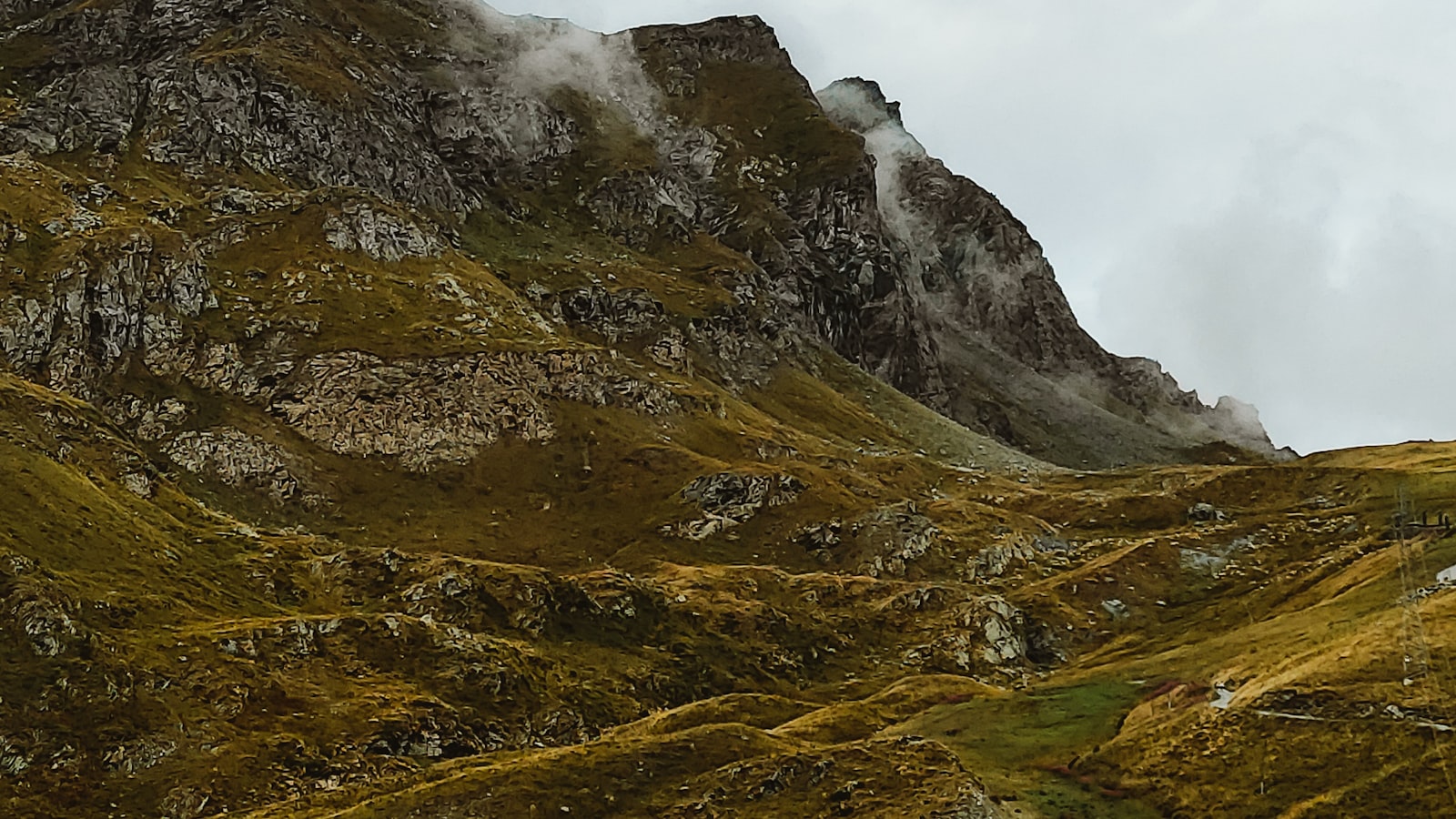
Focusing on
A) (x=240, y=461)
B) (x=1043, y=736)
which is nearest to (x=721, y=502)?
(x=240, y=461)

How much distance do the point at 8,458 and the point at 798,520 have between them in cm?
11872

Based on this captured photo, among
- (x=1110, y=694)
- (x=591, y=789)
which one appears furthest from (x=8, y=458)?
Answer: (x=1110, y=694)

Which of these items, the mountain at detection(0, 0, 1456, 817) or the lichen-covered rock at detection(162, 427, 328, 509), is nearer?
the mountain at detection(0, 0, 1456, 817)

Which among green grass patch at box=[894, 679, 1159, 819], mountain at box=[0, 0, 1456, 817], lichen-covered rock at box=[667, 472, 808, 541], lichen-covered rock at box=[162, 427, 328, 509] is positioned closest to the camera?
green grass patch at box=[894, 679, 1159, 819]

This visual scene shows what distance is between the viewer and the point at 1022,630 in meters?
150

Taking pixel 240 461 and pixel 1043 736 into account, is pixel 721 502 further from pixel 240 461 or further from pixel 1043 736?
pixel 1043 736

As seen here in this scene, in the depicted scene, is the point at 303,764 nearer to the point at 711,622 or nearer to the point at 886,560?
the point at 711,622

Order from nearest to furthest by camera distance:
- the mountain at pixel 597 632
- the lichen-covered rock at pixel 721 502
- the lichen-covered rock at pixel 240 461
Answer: the mountain at pixel 597 632, the lichen-covered rock at pixel 240 461, the lichen-covered rock at pixel 721 502

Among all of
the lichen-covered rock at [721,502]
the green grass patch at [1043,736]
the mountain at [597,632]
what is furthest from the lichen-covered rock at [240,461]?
the green grass patch at [1043,736]

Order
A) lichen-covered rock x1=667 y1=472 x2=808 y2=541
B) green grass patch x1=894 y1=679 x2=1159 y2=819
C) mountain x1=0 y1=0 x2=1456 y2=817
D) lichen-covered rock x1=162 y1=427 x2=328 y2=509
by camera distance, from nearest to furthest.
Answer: green grass patch x1=894 y1=679 x2=1159 y2=819 → mountain x1=0 y1=0 x2=1456 y2=817 → lichen-covered rock x1=162 y1=427 x2=328 y2=509 → lichen-covered rock x1=667 y1=472 x2=808 y2=541

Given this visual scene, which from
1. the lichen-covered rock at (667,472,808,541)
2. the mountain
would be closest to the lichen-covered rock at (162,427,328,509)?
the mountain

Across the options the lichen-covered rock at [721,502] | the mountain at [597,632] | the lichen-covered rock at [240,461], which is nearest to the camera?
the mountain at [597,632]

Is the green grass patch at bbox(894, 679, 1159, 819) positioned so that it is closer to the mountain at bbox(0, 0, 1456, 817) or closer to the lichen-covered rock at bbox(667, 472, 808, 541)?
the mountain at bbox(0, 0, 1456, 817)

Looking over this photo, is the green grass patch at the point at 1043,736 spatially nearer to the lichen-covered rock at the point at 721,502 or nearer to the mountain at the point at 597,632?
the mountain at the point at 597,632
